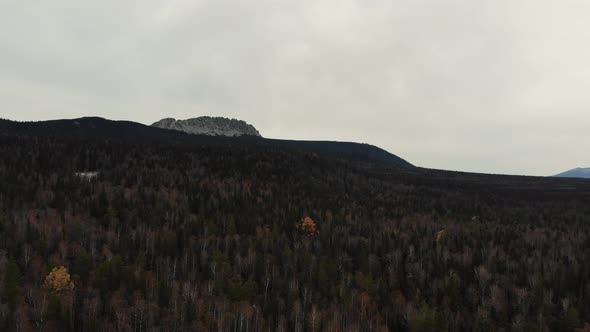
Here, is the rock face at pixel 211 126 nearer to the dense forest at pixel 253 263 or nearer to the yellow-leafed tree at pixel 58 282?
the dense forest at pixel 253 263

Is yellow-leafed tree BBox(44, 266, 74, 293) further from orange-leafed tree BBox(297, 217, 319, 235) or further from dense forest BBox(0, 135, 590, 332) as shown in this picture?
orange-leafed tree BBox(297, 217, 319, 235)

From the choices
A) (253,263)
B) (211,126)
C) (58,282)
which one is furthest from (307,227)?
(211,126)

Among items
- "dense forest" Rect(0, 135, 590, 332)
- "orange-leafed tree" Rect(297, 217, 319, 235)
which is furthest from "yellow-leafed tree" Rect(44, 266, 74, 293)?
"orange-leafed tree" Rect(297, 217, 319, 235)

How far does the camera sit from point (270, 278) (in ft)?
51.3

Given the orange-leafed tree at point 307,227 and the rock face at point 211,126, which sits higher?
the rock face at point 211,126

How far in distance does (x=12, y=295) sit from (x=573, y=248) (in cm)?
3174

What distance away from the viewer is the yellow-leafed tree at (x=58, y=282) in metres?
12.0

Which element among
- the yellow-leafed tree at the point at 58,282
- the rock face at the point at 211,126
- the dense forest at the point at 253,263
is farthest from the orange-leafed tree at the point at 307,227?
the rock face at the point at 211,126

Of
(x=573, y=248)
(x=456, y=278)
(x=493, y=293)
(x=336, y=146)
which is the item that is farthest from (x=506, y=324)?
(x=336, y=146)

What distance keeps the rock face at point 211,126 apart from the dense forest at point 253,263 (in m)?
129

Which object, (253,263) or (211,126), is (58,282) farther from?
(211,126)

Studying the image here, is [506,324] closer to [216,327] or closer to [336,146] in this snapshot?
[216,327]

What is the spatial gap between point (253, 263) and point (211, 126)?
16825 centimetres

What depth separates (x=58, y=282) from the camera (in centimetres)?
1203
